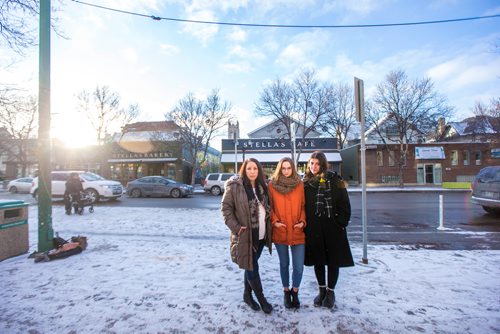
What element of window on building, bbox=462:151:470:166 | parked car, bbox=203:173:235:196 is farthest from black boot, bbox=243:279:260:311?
window on building, bbox=462:151:470:166

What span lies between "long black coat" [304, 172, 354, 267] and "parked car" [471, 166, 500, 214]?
31.3ft

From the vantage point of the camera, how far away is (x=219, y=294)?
3.29 metres

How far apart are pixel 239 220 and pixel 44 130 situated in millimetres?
4207

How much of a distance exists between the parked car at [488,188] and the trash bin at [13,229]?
44.3 feet

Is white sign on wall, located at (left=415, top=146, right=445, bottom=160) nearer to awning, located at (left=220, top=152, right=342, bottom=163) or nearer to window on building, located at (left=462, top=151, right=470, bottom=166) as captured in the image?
window on building, located at (left=462, top=151, right=470, bottom=166)

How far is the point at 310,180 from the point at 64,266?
13.8 ft

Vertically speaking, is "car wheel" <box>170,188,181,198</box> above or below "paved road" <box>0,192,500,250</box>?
above

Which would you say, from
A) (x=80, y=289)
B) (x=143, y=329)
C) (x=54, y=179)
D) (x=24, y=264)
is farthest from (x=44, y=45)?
(x=54, y=179)

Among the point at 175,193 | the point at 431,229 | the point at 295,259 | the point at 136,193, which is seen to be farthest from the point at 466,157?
the point at 295,259

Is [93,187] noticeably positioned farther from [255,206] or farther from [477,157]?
[477,157]

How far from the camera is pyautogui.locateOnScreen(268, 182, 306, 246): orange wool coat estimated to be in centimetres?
292

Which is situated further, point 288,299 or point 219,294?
point 219,294

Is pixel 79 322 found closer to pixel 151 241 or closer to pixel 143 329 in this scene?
pixel 143 329

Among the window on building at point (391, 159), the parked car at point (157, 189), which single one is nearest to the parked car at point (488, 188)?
the parked car at point (157, 189)
